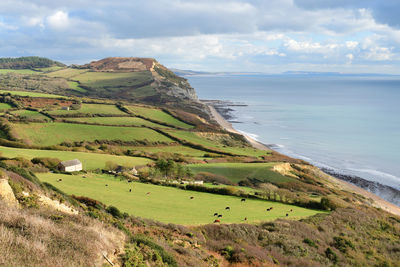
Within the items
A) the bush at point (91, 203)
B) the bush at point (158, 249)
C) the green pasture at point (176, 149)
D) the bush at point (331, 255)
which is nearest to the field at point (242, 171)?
the green pasture at point (176, 149)

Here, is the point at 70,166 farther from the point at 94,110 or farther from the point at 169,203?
the point at 94,110

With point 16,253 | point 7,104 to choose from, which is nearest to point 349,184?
point 16,253

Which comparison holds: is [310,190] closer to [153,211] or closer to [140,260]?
[153,211]

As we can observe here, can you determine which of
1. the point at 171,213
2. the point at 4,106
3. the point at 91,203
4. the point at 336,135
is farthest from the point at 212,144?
the point at 91,203

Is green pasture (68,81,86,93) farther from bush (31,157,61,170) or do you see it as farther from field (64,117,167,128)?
bush (31,157,61,170)

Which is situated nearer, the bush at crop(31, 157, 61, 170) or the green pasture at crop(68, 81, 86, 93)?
the bush at crop(31, 157, 61, 170)

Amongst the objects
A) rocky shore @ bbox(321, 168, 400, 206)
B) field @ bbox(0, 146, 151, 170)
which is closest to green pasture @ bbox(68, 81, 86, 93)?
field @ bbox(0, 146, 151, 170)

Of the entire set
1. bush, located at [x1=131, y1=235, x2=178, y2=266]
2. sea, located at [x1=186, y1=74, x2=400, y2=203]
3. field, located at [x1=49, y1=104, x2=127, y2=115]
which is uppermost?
field, located at [x1=49, y1=104, x2=127, y2=115]
